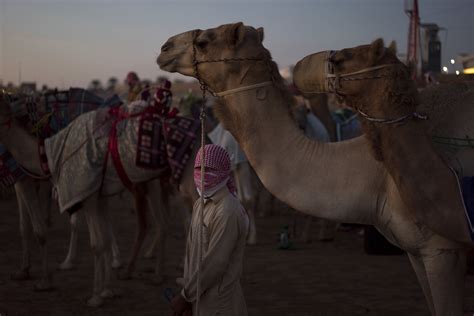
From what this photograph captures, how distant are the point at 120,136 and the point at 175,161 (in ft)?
2.01

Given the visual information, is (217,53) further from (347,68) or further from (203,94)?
(347,68)

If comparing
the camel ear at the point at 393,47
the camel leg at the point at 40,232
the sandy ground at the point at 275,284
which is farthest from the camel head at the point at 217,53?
the camel leg at the point at 40,232

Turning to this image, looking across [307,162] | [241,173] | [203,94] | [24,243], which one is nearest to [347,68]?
[307,162]

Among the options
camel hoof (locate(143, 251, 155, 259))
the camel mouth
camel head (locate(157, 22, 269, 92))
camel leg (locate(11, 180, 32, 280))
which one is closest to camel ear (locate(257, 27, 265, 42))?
camel head (locate(157, 22, 269, 92))

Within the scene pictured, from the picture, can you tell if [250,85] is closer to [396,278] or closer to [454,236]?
[454,236]

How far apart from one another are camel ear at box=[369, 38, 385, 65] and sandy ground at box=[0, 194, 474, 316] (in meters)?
3.33

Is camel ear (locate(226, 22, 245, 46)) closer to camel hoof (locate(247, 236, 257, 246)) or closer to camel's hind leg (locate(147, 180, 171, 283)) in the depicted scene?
camel's hind leg (locate(147, 180, 171, 283))

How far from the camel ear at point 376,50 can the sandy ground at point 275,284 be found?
3.33m

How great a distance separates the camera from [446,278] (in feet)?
11.8

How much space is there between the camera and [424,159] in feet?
11.6

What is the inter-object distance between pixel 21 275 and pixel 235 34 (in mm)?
4735

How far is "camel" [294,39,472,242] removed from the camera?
352cm

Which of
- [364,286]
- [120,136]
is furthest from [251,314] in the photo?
[120,136]

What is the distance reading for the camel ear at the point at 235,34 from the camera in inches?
154
